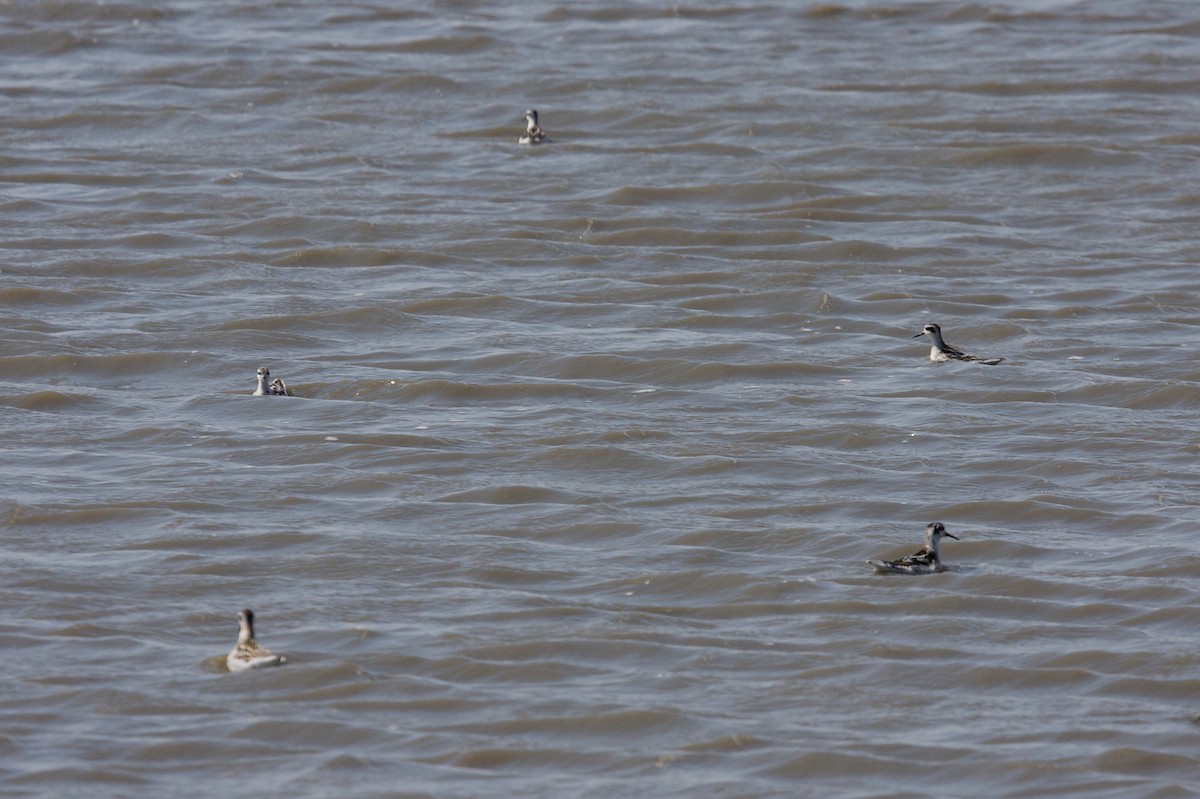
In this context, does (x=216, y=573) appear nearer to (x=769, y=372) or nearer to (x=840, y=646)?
(x=840, y=646)

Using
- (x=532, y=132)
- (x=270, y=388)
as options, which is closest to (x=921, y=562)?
(x=270, y=388)

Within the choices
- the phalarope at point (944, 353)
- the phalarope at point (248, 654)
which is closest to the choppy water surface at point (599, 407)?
the phalarope at point (248, 654)

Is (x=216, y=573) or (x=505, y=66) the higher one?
(x=505, y=66)

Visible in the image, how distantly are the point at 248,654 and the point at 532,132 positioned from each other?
11600mm

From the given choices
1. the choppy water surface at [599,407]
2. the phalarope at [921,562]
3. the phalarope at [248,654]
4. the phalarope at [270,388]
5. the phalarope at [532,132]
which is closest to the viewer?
the choppy water surface at [599,407]

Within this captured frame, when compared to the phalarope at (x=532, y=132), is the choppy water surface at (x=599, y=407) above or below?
below

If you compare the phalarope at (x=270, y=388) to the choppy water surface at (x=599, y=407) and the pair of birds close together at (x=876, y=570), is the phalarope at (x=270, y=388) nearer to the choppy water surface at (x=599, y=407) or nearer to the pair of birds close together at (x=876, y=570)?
the choppy water surface at (x=599, y=407)

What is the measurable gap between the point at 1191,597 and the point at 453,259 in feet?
27.7

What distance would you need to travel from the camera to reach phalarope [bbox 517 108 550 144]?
19.9 meters

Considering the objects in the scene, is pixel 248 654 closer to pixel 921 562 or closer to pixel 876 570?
pixel 876 570

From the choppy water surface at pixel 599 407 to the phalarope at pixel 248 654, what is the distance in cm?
10

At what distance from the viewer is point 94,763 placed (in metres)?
8.48

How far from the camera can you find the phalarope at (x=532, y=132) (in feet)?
65.3

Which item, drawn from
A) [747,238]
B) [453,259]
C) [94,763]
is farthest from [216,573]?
[747,238]
